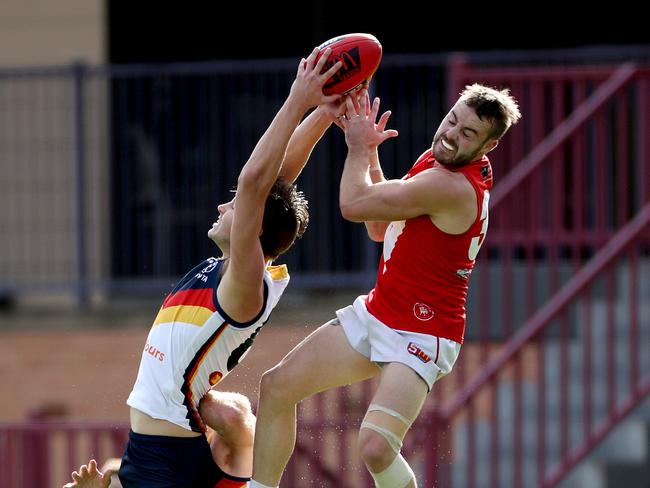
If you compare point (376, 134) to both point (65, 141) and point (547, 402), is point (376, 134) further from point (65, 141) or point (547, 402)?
point (65, 141)

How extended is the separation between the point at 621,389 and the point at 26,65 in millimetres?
5965

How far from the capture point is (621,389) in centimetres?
959

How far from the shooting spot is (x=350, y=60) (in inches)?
220

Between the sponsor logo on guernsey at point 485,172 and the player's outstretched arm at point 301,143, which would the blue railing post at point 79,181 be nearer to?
the player's outstretched arm at point 301,143

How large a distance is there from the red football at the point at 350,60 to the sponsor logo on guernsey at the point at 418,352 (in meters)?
0.99

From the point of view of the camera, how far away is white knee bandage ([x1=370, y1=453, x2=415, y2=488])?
5918 millimetres

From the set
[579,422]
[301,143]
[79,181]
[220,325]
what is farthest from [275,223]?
[79,181]

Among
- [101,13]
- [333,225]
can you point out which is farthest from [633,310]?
[101,13]

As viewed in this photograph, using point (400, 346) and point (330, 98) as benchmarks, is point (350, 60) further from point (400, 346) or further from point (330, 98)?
point (400, 346)

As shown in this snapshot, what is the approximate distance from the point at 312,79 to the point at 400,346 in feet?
3.54

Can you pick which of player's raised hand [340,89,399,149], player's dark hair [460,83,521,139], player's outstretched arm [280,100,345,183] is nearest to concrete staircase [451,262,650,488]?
player's outstretched arm [280,100,345,183]

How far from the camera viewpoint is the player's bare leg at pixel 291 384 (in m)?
5.83

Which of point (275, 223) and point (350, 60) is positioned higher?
point (350, 60)

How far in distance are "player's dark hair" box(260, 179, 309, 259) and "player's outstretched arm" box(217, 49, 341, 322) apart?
0.17m
